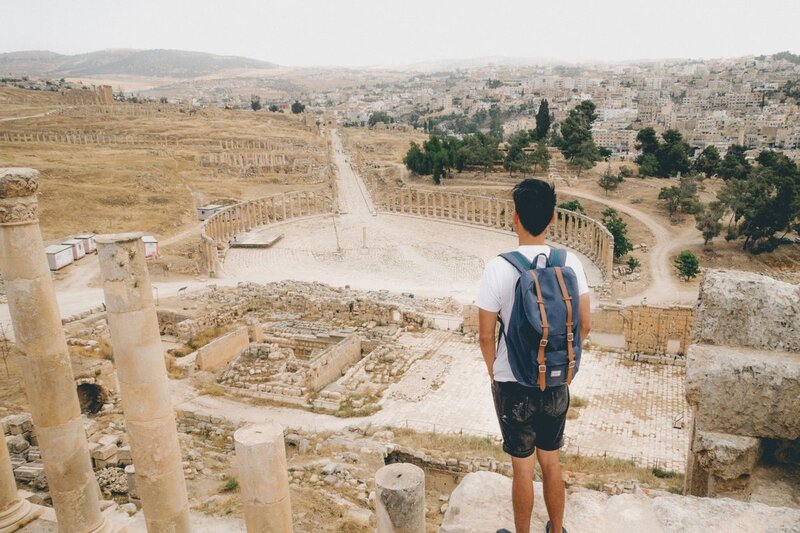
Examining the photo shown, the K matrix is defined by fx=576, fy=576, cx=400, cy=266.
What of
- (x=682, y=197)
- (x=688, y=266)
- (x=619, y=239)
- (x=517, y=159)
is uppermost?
(x=517, y=159)

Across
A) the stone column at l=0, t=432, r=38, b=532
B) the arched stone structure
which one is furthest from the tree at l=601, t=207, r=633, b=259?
the stone column at l=0, t=432, r=38, b=532

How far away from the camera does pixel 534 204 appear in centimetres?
462

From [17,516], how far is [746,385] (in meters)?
10.4

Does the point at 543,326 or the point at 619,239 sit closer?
the point at 543,326

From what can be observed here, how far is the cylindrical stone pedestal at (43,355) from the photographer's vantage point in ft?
25.7

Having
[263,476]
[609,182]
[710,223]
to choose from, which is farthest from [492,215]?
[263,476]

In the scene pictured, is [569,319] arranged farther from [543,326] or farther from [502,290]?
[502,290]

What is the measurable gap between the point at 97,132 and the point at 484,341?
91.0 m

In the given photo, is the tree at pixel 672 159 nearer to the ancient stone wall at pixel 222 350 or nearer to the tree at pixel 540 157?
the tree at pixel 540 157

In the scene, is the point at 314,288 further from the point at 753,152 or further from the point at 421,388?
the point at 753,152

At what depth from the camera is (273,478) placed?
291 inches

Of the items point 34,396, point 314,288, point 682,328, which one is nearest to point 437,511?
point 34,396

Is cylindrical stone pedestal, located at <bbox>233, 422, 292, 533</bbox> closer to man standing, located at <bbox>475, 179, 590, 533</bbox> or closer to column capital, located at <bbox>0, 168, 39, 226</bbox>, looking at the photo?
man standing, located at <bbox>475, 179, 590, 533</bbox>

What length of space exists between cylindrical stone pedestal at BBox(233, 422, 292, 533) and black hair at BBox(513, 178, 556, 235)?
4521mm
